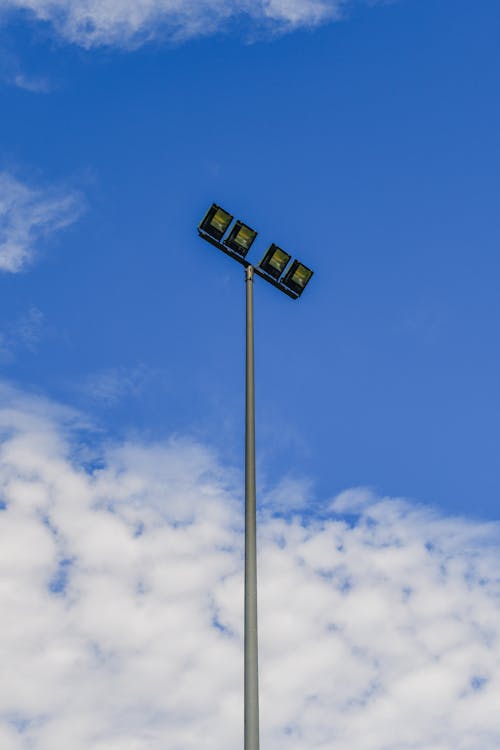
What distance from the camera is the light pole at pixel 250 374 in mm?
9070

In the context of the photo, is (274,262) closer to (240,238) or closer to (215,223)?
(240,238)

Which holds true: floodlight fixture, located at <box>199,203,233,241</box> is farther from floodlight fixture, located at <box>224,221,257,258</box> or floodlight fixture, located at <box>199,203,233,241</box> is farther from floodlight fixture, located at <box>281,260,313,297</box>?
floodlight fixture, located at <box>281,260,313,297</box>

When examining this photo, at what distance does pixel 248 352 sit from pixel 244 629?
181 inches

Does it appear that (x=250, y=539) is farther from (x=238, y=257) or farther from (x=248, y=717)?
(x=238, y=257)

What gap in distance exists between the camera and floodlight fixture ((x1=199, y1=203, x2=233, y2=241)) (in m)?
14.1

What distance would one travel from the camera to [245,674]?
9.22 meters

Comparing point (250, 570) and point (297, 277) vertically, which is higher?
point (297, 277)

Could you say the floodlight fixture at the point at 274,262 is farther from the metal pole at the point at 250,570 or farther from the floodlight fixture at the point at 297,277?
the metal pole at the point at 250,570

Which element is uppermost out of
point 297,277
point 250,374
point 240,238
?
point 240,238

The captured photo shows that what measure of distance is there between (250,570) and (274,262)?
21.5ft

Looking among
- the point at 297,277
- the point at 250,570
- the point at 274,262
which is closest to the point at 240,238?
the point at 274,262

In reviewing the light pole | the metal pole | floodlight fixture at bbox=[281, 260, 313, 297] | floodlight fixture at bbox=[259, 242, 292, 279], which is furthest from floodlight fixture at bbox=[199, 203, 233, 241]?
the metal pole

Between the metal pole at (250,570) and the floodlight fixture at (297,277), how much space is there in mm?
1934

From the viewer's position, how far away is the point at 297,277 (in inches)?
586
